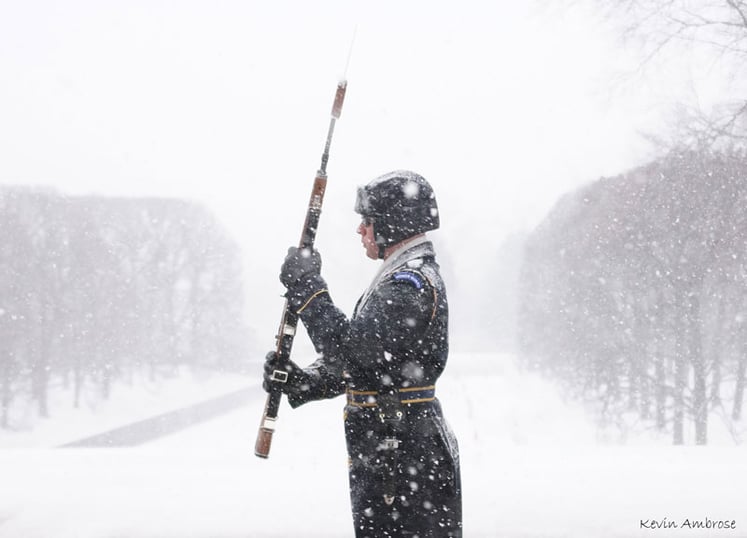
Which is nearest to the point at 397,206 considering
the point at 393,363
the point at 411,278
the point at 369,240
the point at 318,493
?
the point at 369,240

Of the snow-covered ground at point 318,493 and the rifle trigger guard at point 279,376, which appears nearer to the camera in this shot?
the rifle trigger guard at point 279,376

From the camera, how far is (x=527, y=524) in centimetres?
315

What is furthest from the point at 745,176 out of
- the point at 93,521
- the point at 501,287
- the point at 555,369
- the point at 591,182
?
the point at 501,287

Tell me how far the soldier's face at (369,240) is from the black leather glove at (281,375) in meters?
0.41

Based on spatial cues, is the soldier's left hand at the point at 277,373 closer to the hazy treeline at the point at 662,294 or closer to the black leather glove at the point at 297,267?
the black leather glove at the point at 297,267

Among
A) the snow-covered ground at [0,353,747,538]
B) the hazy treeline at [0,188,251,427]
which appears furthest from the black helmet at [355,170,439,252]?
the hazy treeline at [0,188,251,427]

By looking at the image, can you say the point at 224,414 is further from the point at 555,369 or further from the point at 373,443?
the point at 373,443

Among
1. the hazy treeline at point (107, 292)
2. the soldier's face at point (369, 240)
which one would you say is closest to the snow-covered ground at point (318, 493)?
the soldier's face at point (369, 240)

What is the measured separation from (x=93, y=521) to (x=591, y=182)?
14.2m

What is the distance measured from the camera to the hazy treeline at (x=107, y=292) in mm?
17484

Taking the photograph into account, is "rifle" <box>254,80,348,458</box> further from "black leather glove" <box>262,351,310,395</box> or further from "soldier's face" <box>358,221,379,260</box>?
"soldier's face" <box>358,221,379,260</box>

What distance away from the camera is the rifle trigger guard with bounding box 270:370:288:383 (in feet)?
6.68

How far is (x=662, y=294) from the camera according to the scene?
11.6 m

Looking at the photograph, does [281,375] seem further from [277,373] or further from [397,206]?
[397,206]
